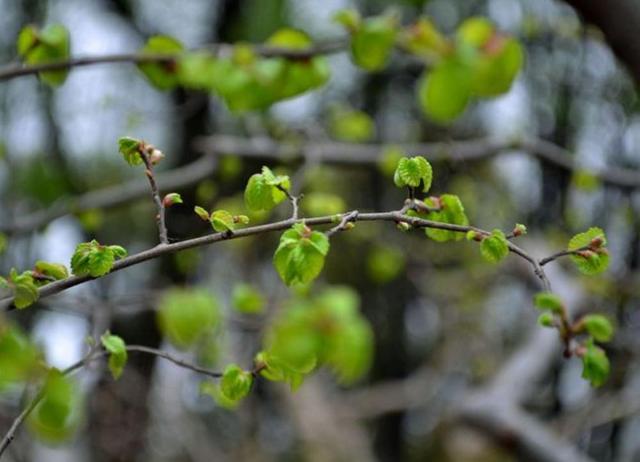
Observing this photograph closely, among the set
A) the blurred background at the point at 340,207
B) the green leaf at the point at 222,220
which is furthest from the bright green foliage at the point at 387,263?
the green leaf at the point at 222,220

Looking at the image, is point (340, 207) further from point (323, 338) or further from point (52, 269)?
point (323, 338)

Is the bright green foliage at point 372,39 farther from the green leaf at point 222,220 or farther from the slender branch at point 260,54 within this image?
the green leaf at point 222,220

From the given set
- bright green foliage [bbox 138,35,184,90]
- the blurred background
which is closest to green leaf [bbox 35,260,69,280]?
bright green foliage [bbox 138,35,184,90]

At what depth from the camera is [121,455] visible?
321cm

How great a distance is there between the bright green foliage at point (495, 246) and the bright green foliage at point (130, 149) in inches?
12.7

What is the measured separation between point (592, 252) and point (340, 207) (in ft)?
3.84

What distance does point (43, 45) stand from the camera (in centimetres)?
117

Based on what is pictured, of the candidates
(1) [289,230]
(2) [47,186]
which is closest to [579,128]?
(2) [47,186]

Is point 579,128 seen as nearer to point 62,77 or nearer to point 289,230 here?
point 62,77

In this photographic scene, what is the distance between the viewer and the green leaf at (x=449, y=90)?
1307mm

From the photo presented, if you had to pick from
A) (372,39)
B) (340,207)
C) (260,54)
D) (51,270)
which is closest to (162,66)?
(260,54)

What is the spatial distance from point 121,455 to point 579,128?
2258 mm

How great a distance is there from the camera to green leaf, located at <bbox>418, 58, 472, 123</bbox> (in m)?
1.31

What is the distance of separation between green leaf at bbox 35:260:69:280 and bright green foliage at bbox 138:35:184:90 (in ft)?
2.36
